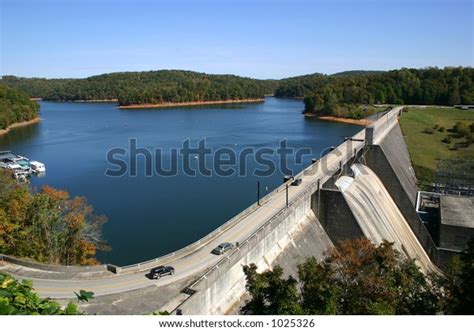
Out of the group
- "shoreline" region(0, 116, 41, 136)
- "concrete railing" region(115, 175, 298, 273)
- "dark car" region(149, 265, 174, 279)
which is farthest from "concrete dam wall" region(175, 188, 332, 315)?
"shoreline" region(0, 116, 41, 136)

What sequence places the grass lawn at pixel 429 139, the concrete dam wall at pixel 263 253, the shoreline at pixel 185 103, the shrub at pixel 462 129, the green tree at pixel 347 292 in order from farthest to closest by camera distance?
the shoreline at pixel 185 103 < the shrub at pixel 462 129 < the grass lawn at pixel 429 139 < the concrete dam wall at pixel 263 253 < the green tree at pixel 347 292

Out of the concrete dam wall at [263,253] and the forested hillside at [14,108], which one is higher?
the forested hillside at [14,108]

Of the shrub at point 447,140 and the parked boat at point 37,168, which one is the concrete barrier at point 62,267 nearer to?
the parked boat at point 37,168

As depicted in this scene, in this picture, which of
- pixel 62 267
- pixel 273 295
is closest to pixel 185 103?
pixel 62 267

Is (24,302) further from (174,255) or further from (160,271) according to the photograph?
(174,255)

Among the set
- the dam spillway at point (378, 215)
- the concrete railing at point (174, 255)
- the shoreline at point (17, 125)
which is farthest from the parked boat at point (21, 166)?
the dam spillway at point (378, 215)

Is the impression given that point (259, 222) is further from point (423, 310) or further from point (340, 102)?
point (340, 102)
